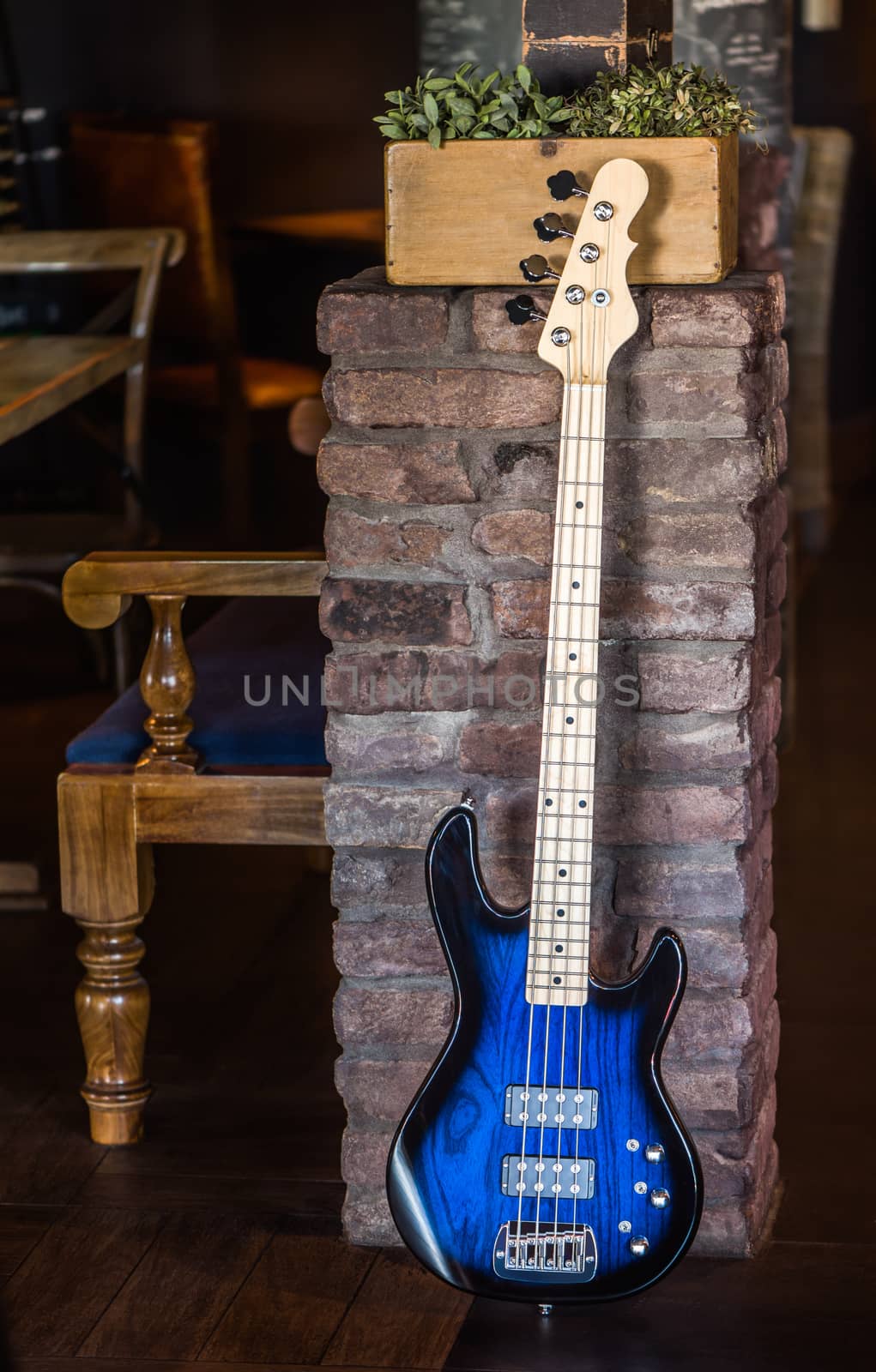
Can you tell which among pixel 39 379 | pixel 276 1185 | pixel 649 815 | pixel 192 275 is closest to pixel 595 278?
pixel 649 815

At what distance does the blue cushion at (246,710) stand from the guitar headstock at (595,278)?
684 mm

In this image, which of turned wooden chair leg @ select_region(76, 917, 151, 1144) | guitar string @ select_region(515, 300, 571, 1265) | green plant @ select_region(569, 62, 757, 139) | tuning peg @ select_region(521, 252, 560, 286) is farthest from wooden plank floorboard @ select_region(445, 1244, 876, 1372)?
green plant @ select_region(569, 62, 757, 139)

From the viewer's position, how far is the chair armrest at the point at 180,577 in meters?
2.15

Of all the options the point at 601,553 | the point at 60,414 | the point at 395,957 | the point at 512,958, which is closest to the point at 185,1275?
the point at 395,957

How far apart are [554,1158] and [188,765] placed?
0.68m

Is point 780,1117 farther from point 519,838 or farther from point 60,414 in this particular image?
point 60,414

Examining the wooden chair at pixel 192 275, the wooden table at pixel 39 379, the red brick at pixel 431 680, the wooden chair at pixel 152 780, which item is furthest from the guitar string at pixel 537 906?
the wooden chair at pixel 192 275

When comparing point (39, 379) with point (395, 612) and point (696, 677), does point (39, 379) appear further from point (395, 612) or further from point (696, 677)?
point (696, 677)

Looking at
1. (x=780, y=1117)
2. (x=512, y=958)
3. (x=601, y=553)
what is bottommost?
(x=780, y=1117)

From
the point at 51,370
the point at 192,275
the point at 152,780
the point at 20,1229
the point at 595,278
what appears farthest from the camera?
the point at 192,275

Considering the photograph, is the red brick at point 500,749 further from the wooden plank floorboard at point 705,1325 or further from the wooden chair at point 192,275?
the wooden chair at point 192,275

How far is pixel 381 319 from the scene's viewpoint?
1.84 meters

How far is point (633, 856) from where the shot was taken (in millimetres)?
1936

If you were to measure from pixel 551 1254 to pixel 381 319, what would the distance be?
0.93 m
